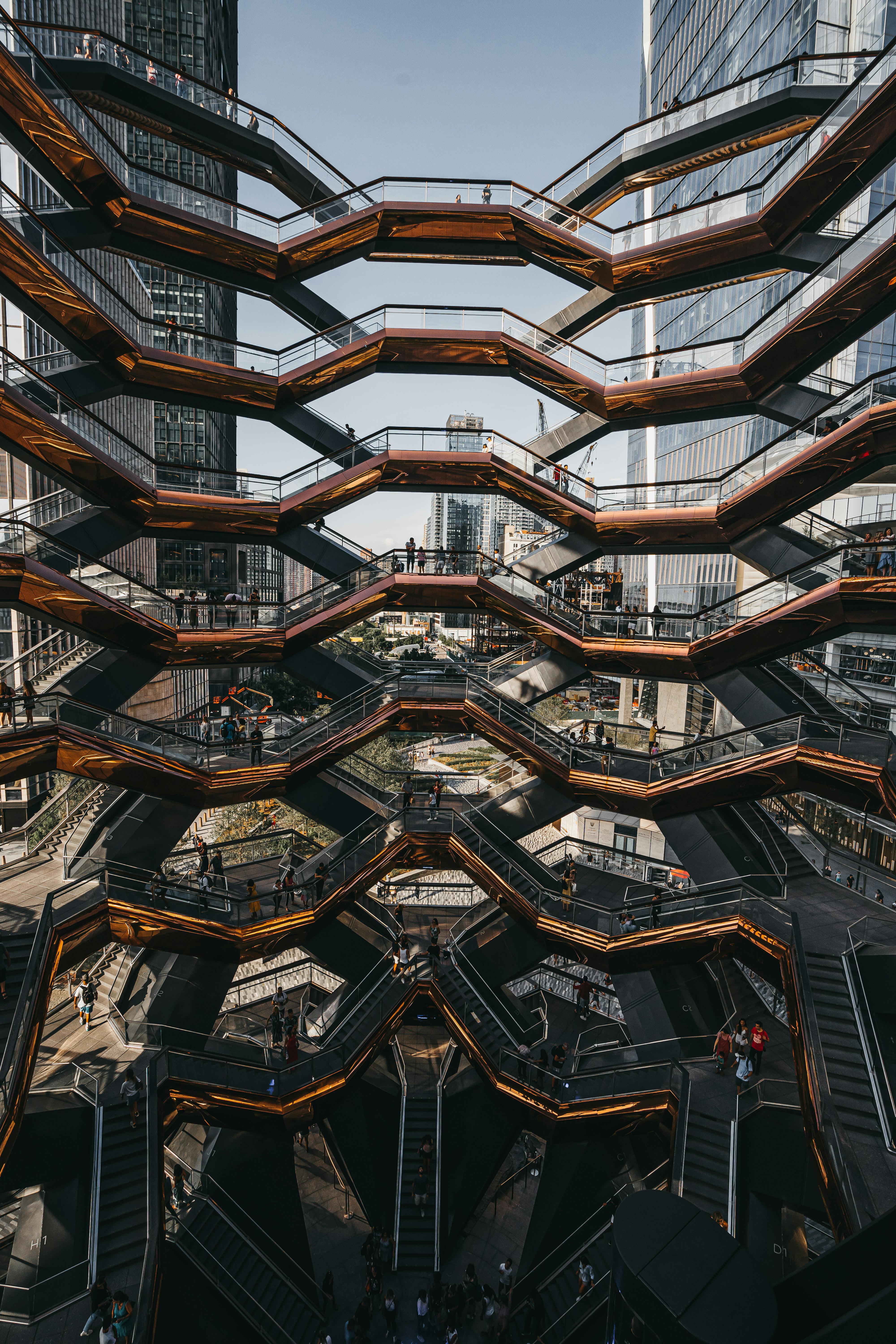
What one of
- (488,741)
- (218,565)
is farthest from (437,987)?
(218,565)

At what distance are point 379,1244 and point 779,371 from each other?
2571 cm

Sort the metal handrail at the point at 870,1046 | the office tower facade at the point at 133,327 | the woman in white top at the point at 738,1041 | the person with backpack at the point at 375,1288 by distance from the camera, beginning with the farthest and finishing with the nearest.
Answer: the office tower facade at the point at 133,327 → the person with backpack at the point at 375,1288 → the woman in white top at the point at 738,1041 → the metal handrail at the point at 870,1046

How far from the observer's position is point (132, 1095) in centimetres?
1489

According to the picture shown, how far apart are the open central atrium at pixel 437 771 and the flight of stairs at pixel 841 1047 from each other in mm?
79

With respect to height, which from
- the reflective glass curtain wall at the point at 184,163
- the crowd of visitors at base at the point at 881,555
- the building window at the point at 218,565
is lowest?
the crowd of visitors at base at the point at 881,555

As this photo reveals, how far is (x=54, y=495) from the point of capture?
637 inches

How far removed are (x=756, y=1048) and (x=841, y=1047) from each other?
310cm

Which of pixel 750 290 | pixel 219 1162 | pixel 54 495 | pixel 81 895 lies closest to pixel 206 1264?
pixel 219 1162

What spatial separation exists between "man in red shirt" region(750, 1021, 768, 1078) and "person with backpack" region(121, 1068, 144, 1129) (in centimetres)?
1405

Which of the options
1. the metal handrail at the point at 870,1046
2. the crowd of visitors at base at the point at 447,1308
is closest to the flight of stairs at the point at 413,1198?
the crowd of visitors at base at the point at 447,1308

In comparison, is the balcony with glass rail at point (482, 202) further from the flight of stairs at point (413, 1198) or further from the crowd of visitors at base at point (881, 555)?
the flight of stairs at point (413, 1198)

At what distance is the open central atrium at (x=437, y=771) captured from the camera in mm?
14086

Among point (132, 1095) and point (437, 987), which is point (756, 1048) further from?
point (132, 1095)

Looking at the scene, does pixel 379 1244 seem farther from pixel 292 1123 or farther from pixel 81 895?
pixel 81 895
